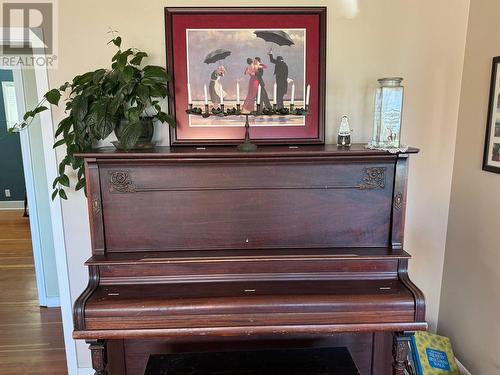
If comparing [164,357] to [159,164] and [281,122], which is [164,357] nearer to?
[159,164]

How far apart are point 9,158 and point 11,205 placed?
0.85 m

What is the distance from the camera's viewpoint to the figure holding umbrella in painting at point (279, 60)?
6.07 feet

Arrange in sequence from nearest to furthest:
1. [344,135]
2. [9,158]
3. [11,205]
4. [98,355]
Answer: [98,355] < [344,135] < [9,158] < [11,205]

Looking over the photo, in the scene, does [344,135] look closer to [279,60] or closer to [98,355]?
[279,60]

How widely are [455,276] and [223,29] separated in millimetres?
1852

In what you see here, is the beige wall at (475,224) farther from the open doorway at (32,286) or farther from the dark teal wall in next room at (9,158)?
the dark teal wall in next room at (9,158)

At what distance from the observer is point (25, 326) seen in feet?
9.29

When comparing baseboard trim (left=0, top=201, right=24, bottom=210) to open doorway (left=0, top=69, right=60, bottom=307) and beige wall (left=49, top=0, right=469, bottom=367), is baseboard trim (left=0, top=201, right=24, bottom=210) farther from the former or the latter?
beige wall (left=49, top=0, right=469, bottom=367)

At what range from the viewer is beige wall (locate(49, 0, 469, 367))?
6.11 ft

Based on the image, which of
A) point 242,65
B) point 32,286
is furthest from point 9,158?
point 242,65

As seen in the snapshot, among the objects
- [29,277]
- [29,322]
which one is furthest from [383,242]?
[29,277]

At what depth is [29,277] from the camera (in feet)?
12.2

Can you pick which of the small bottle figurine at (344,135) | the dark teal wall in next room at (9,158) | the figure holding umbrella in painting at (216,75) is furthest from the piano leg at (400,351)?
the dark teal wall in next room at (9,158)

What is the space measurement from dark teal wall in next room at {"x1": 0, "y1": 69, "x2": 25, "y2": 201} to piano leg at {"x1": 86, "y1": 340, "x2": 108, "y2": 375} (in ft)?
18.2
